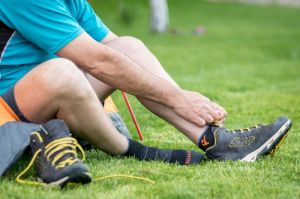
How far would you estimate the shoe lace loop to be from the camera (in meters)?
2.87

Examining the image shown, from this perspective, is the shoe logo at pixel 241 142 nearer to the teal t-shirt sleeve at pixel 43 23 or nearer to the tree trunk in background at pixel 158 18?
the teal t-shirt sleeve at pixel 43 23

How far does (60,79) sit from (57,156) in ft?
1.22

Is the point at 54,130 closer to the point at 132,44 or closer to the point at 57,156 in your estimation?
the point at 57,156

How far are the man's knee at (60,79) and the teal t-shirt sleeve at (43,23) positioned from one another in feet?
0.60

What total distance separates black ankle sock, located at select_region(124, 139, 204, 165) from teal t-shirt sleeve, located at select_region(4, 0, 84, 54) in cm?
67

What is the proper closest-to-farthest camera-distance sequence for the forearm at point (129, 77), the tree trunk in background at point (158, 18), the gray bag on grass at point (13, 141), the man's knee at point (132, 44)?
1. the gray bag on grass at point (13, 141)
2. the forearm at point (129, 77)
3. the man's knee at point (132, 44)
4. the tree trunk in background at point (158, 18)

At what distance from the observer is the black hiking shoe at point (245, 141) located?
346 cm

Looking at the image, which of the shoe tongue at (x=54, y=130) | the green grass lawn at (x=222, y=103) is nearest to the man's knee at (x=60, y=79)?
the shoe tongue at (x=54, y=130)

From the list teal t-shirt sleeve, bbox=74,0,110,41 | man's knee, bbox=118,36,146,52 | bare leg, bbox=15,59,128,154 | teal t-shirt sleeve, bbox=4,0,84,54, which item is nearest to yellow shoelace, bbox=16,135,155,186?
bare leg, bbox=15,59,128,154

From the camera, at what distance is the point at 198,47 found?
40.2 ft

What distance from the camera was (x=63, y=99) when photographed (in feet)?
10.2

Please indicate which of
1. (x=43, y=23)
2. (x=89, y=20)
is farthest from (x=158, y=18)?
(x=43, y=23)

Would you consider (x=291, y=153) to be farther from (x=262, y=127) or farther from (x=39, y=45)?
(x=39, y=45)

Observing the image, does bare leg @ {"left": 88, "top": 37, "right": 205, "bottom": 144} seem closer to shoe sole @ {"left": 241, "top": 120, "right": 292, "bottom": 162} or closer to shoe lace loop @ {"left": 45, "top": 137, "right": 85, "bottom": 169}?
shoe sole @ {"left": 241, "top": 120, "right": 292, "bottom": 162}
